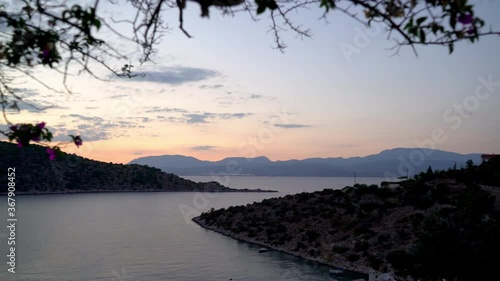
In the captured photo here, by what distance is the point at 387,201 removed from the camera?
50375 millimetres

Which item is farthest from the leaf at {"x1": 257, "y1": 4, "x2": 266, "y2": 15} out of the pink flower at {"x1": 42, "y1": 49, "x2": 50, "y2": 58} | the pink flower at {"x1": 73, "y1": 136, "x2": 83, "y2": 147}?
the pink flower at {"x1": 73, "y1": 136, "x2": 83, "y2": 147}

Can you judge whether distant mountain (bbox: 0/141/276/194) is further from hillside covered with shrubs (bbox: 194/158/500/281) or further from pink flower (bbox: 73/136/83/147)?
pink flower (bbox: 73/136/83/147)

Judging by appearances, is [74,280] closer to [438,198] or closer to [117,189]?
[438,198]

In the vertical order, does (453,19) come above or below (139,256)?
above

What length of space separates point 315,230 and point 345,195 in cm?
1262

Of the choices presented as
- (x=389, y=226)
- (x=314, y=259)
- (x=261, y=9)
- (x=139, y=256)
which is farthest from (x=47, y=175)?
(x=261, y=9)

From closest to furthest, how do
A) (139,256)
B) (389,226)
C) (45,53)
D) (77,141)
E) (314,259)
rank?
(45,53) → (77,141) → (314,259) → (389,226) → (139,256)

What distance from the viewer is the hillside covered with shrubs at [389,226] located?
56.6 feet

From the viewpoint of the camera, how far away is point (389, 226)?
42219 millimetres

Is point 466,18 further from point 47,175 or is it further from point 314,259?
point 47,175

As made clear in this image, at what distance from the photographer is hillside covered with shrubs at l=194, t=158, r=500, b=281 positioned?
17.3 m

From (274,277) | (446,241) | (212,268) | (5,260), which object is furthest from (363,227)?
(5,260)

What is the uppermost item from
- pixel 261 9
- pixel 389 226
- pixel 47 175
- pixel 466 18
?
pixel 261 9

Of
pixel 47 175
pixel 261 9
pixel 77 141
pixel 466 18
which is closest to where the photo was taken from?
pixel 466 18
